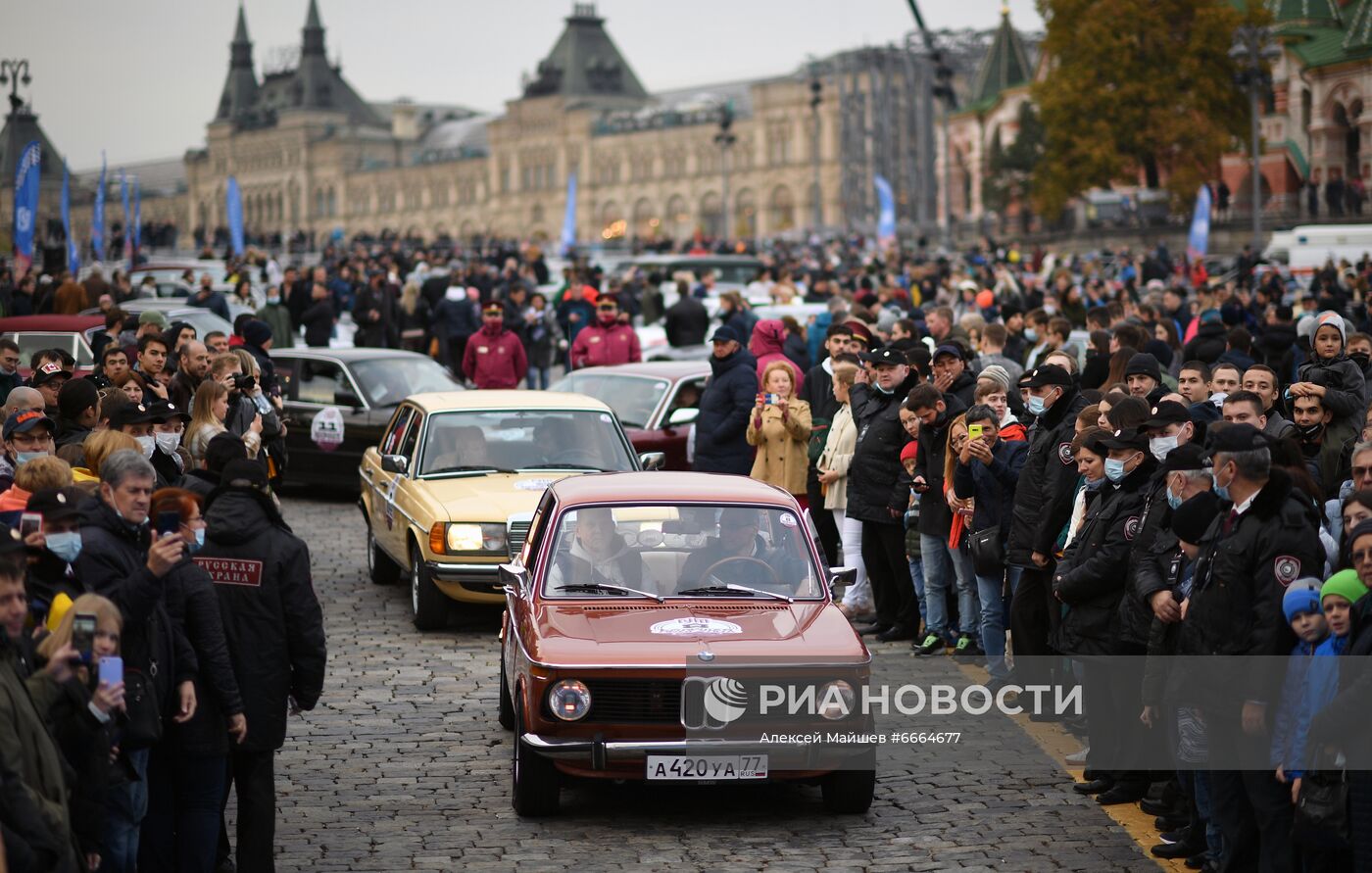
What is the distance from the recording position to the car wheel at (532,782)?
8.55m

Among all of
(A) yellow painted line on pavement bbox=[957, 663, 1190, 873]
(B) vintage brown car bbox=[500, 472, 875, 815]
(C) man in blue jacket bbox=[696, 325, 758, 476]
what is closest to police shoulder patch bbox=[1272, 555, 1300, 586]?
(A) yellow painted line on pavement bbox=[957, 663, 1190, 873]

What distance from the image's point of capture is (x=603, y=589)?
8992mm

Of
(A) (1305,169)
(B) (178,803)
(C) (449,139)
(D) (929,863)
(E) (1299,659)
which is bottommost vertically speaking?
(D) (929,863)

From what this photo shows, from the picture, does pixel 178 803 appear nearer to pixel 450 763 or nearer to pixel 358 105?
pixel 450 763

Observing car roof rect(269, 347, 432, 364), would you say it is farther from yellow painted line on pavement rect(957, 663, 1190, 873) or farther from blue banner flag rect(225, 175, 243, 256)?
blue banner flag rect(225, 175, 243, 256)

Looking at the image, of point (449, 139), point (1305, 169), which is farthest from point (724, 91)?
point (1305, 169)

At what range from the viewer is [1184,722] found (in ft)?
25.4

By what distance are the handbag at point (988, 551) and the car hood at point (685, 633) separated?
2.24 m

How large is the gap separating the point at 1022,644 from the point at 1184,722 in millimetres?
2698

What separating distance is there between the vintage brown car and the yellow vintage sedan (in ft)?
10.7

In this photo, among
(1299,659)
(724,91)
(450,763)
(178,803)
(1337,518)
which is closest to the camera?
(1299,659)

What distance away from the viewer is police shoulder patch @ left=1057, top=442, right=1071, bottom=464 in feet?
32.4

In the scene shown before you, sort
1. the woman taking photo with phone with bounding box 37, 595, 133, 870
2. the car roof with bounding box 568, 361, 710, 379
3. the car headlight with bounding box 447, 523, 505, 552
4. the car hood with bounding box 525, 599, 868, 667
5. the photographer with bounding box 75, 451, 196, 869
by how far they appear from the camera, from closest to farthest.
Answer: the woman taking photo with phone with bounding box 37, 595, 133, 870, the photographer with bounding box 75, 451, 196, 869, the car hood with bounding box 525, 599, 868, 667, the car headlight with bounding box 447, 523, 505, 552, the car roof with bounding box 568, 361, 710, 379

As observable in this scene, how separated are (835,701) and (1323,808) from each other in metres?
2.41
